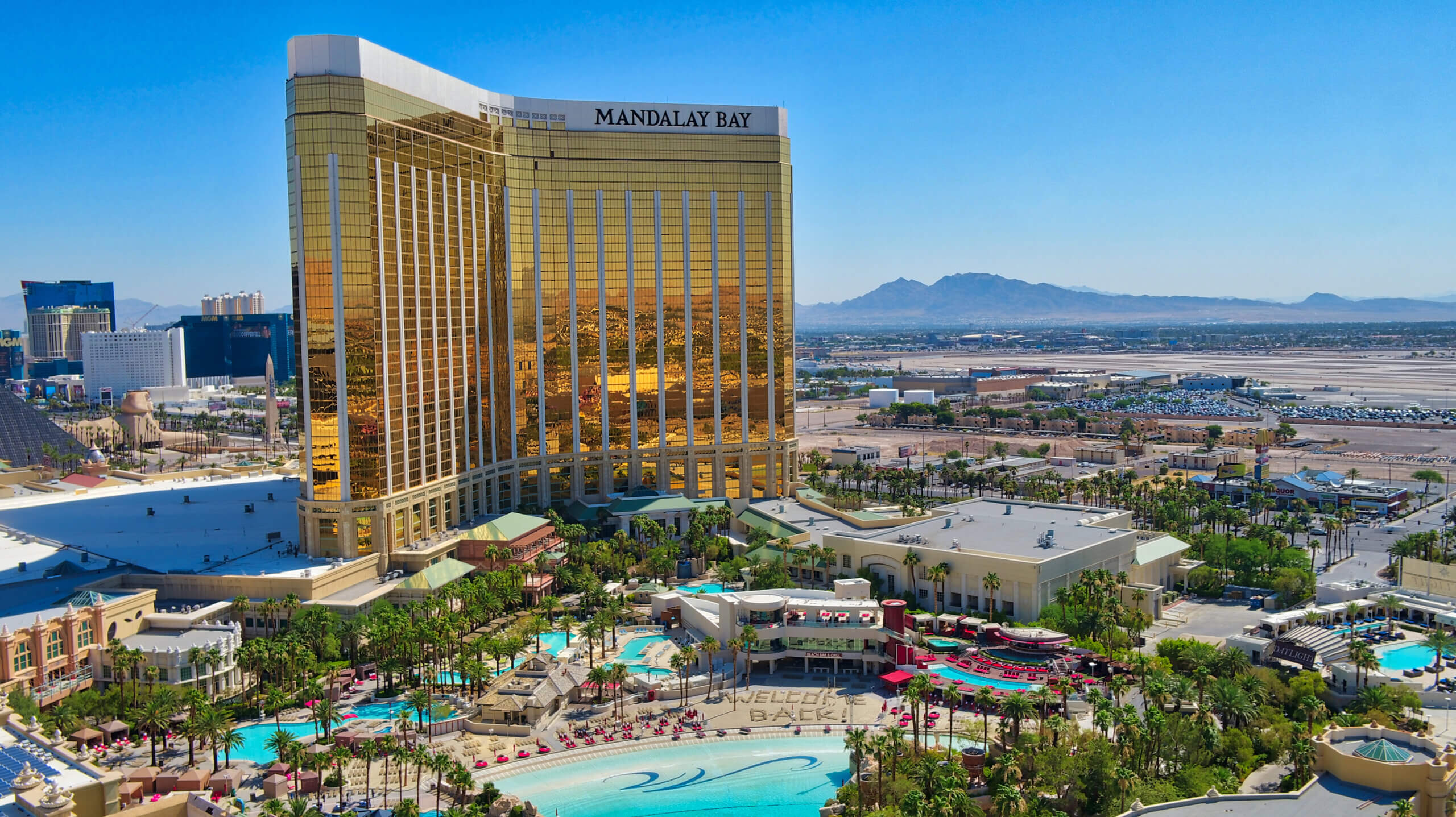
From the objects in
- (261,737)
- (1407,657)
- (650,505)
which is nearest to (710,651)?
(261,737)

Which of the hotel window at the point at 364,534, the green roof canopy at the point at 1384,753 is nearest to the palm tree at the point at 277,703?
the hotel window at the point at 364,534

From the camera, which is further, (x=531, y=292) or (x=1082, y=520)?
(x=531, y=292)

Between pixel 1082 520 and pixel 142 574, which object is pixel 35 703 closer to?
pixel 142 574

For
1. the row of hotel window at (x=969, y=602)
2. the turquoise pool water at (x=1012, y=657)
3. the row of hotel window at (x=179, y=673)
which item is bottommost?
the turquoise pool water at (x=1012, y=657)

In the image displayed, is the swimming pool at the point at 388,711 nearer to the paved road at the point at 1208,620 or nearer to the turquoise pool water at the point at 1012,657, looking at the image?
the turquoise pool water at the point at 1012,657

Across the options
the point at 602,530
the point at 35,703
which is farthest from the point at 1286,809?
the point at 602,530
